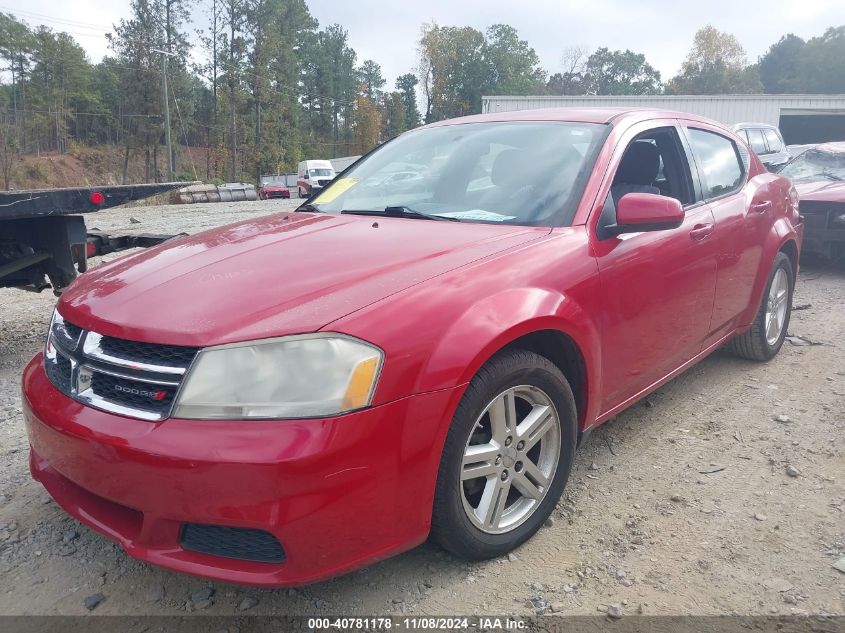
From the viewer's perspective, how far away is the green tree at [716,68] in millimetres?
74438

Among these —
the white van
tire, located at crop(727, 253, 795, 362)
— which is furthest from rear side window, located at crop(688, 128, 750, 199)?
the white van

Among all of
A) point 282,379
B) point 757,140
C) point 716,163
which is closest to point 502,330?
point 282,379

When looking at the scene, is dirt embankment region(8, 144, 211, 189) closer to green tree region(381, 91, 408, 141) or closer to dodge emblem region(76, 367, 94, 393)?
green tree region(381, 91, 408, 141)

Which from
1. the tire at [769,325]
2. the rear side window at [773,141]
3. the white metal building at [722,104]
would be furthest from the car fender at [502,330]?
the white metal building at [722,104]

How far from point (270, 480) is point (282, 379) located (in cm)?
27

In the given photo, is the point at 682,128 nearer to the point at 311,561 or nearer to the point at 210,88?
the point at 311,561

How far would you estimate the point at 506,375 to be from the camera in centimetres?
→ 222

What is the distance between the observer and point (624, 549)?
2.47 meters

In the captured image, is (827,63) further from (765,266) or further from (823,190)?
(765,266)

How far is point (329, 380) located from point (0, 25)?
67301 mm

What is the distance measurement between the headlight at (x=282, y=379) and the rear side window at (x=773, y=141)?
1416 centimetres

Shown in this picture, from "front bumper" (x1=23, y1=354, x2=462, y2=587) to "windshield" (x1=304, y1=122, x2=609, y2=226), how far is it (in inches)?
43.5

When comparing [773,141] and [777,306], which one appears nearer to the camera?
[777,306]

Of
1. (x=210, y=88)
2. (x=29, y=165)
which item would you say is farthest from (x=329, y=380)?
(x=210, y=88)
